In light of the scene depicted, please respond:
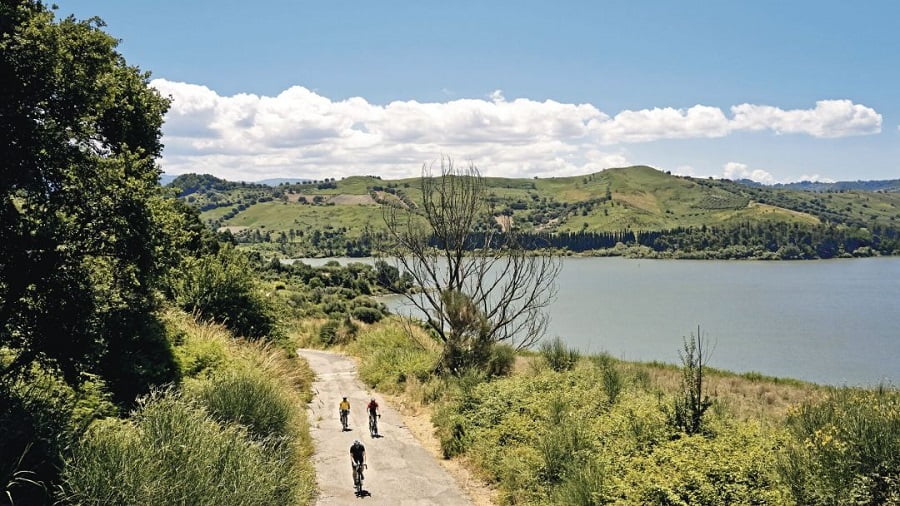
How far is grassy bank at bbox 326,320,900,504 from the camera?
8781mm

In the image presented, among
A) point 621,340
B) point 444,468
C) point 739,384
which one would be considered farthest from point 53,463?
point 621,340

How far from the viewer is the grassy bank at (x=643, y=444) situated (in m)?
8.78

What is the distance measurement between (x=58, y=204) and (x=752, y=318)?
63.7 m

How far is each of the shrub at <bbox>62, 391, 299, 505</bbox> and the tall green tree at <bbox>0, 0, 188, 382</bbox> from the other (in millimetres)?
1737

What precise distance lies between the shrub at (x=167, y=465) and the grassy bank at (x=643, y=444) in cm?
558

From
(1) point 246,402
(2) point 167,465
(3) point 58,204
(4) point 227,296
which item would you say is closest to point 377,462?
(1) point 246,402

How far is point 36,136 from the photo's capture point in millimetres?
7672

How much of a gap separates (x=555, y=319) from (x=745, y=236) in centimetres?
13104

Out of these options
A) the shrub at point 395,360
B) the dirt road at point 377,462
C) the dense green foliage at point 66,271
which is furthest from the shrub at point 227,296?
the dense green foliage at point 66,271

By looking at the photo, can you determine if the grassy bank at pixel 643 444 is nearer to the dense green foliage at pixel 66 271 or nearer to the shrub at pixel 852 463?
the shrub at pixel 852 463

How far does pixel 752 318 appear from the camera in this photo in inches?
2350

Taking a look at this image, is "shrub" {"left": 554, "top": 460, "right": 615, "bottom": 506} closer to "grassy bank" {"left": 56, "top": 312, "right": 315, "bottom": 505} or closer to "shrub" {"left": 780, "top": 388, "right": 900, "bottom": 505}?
"shrub" {"left": 780, "top": 388, "right": 900, "bottom": 505}

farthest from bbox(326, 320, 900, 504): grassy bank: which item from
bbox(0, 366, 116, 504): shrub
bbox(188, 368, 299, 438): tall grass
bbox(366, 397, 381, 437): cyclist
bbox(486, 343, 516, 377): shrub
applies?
bbox(0, 366, 116, 504): shrub

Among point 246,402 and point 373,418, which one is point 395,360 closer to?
point 373,418
